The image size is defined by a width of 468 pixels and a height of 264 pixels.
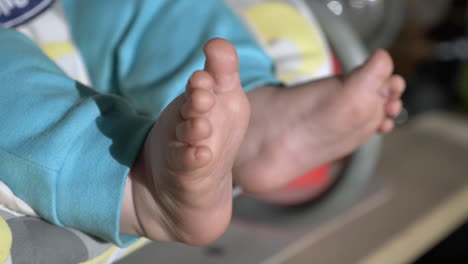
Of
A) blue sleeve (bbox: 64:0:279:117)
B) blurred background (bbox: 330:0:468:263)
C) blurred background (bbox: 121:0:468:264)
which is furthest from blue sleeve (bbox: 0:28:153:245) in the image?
blurred background (bbox: 330:0:468:263)

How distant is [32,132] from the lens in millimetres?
319

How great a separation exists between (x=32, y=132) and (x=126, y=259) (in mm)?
308

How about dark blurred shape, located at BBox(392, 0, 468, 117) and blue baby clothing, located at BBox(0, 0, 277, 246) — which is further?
dark blurred shape, located at BBox(392, 0, 468, 117)

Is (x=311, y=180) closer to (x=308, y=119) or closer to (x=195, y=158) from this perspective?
(x=308, y=119)

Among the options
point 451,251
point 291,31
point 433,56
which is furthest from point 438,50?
point 291,31

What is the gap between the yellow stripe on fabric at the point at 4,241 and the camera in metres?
0.30

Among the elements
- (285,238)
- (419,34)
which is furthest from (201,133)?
(419,34)

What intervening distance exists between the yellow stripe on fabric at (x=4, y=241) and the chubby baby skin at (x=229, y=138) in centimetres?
7

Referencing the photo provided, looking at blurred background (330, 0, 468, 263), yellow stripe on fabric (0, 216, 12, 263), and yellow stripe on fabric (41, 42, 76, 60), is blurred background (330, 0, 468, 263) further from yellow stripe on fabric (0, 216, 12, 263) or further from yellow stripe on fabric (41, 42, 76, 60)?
yellow stripe on fabric (0, 216, 12, 263)

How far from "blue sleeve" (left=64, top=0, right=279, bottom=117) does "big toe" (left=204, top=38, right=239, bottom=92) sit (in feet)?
0.50

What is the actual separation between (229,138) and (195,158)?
0.04 meters

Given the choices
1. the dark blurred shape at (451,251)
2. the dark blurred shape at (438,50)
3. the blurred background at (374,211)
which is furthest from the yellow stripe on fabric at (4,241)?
the dark blurred shape at (438,50)

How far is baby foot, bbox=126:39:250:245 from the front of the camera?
27 centimetres

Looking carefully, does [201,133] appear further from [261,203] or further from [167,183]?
[261,203]
